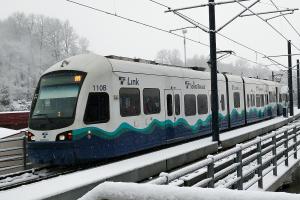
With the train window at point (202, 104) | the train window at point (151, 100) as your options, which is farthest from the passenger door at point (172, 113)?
the train window at point (202, 104)

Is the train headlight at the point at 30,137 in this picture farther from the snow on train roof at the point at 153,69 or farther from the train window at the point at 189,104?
the train window at the point at 189,104

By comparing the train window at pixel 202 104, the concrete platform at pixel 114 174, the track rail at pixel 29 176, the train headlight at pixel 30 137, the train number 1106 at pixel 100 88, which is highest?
the train number 1106 at pixel 100 88

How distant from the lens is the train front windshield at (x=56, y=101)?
37.6 feet

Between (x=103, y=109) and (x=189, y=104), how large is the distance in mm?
6087

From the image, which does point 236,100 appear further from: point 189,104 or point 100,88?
point 100,88

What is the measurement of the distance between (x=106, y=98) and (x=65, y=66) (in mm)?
1538

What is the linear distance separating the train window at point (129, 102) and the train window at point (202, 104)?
5.36 meters

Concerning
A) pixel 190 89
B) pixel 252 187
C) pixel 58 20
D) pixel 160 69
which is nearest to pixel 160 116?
pixel 160 69

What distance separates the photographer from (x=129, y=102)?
13.0 meters

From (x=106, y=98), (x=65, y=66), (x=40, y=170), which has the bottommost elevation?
(x=40, y=170)

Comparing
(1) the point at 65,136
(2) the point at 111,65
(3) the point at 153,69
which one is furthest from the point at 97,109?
(3) the point at 153,69

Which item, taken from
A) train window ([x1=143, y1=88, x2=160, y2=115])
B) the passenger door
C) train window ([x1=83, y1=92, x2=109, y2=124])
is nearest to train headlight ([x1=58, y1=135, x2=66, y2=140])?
train window ([x1=83, y1=92, x2=109, y2=124])

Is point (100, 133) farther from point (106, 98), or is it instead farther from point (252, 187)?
point (252, 187)

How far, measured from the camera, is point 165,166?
465 inches
